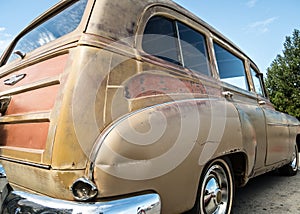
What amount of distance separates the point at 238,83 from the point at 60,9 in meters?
2.27

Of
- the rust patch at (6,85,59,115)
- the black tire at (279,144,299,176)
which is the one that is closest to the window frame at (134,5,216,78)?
the rust patch at (6,85,59,115)

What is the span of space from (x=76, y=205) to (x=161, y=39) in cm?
137

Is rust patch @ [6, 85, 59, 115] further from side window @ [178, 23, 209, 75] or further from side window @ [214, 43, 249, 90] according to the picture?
side window @ [214, 43, 249, 90]

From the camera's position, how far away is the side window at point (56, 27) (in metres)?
1.89

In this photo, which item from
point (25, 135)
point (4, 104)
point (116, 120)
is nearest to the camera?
point (116, 120)

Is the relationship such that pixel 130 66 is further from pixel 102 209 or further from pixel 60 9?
pixel 60 9

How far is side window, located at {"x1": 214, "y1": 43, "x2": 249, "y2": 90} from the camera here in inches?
113

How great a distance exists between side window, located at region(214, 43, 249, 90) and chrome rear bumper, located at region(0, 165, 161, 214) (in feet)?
5.97

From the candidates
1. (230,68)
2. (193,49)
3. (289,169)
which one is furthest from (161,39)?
(289,169)

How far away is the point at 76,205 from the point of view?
123 cm

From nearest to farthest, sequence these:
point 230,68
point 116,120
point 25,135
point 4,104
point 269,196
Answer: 1. point 116,120
2. point 25,135
3. point 4,104
4. point 230,68
5. point 269,196

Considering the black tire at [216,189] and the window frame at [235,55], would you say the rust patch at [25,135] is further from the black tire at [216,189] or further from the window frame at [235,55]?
the window frame at [235,55]

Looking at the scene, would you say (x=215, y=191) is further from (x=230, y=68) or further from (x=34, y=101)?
(x=230, y=68)

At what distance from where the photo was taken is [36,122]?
5.16 feet
